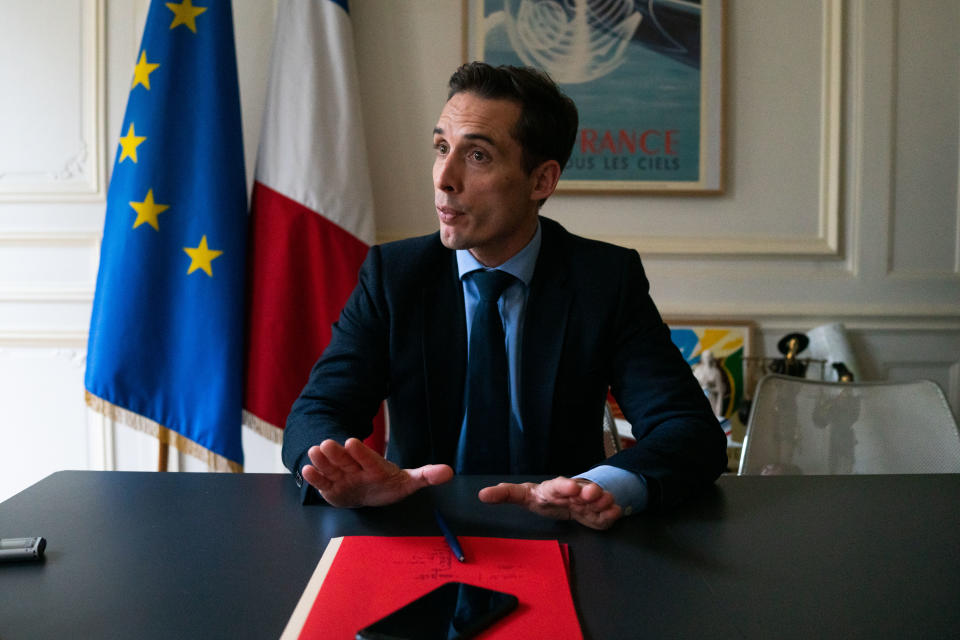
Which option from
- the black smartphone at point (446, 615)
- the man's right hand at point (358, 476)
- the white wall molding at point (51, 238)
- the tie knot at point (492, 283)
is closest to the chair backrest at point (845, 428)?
the tie knot at point (492, 283)

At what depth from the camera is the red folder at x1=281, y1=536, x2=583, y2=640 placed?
26.5 inches

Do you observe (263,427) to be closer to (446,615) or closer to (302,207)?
(302,207)

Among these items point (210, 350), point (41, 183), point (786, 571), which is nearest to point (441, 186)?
point (786, 571)

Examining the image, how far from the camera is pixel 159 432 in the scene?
2.44 m

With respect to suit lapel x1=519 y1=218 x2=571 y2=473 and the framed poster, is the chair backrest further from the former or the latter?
the framed poster

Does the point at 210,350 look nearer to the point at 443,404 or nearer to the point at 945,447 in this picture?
→ the point at 443,404

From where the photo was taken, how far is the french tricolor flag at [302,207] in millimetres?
2514

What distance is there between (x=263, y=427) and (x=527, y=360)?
4.36 feet

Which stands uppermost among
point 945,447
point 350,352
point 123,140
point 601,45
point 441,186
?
point 601,45

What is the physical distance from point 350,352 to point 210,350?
1132 millimetres

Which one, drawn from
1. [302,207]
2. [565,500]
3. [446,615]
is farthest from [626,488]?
[302,207]

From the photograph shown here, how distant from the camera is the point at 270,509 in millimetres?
1015

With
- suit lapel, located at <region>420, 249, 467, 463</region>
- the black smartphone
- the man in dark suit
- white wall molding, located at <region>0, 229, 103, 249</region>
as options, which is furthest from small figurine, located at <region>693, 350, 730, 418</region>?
white wall molding, located at <region>0, 229, 103, 249</region>

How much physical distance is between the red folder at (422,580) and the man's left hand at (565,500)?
0.28 ft
